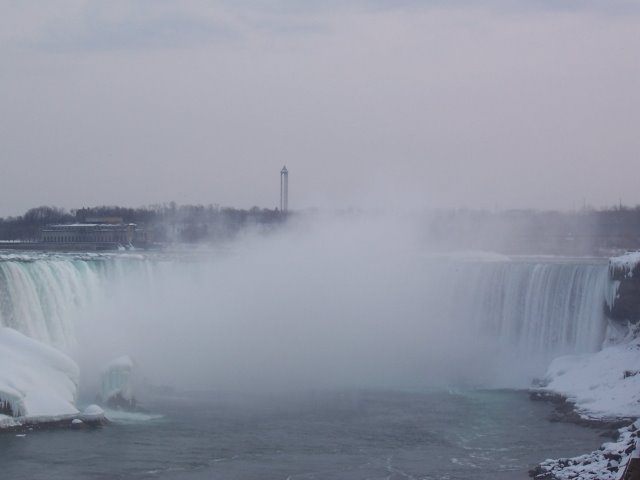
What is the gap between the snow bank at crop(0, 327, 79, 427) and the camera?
75.2ft

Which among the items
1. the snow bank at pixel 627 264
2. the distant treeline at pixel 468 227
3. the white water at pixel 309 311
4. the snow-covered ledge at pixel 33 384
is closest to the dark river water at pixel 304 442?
the snow-covered ledge at pixel 33 384

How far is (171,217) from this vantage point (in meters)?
77.8

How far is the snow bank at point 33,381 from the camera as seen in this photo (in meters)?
22.9

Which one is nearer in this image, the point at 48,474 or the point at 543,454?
the point at 48,474

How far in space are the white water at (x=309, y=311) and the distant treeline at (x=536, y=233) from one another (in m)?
16.4

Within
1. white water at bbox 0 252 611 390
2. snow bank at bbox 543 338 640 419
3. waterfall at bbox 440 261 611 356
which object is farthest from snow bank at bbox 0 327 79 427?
waterfall at bbox 440 261 611 356

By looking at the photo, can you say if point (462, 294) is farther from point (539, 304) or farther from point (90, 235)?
point (90, 235)

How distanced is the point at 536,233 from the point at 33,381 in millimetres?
43139

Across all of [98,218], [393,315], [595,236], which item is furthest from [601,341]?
[98,218]

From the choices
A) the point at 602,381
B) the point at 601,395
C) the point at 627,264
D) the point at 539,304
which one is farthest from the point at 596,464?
the point at 539,304

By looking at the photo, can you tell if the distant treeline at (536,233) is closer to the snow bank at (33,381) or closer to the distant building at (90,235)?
the distant building at (90,235)

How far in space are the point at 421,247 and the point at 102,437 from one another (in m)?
32.5

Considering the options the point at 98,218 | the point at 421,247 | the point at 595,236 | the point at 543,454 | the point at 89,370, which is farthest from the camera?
the point at 98,218

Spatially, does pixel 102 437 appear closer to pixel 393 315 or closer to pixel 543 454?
pixel 543 454
